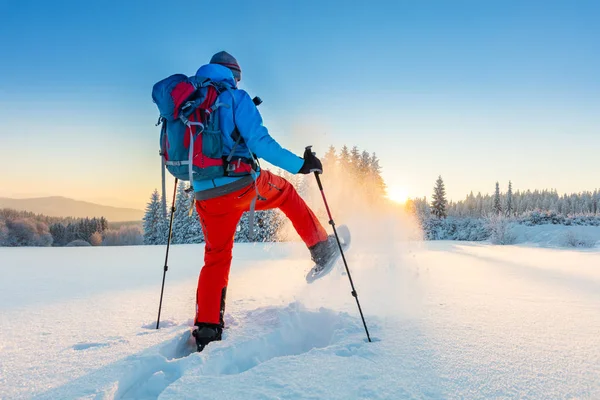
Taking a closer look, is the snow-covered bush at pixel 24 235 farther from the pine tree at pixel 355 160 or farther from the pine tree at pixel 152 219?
the pine tree at pixel 355 160

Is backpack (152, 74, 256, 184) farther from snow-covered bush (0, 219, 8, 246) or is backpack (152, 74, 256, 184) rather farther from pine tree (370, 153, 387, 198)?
snow-covered bush (0, 219, 8, 246)

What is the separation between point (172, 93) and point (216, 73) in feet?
1.34

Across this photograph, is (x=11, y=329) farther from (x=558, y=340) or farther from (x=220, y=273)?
(x=558, y=340)

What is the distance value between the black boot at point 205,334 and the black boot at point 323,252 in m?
1.24

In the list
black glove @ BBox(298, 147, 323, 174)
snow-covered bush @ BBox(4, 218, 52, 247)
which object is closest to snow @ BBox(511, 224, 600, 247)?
black glove @ BBox(298, 147, 323, 174)

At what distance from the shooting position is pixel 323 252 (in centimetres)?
335

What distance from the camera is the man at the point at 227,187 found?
101 inches

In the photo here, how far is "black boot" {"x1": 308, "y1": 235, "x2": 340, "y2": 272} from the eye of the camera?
3336 millimetres

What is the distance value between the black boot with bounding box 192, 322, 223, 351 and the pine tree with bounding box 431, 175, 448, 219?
2109 inches

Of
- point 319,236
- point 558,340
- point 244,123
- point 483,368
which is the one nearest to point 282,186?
point 319,236

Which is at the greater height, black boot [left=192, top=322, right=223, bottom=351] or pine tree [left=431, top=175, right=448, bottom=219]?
pine tree [left=431, top=175, right=448, bottom=219]

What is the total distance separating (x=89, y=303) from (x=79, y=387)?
2.17 meters

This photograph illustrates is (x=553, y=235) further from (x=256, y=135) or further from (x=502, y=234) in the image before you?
(x=256, y=135)

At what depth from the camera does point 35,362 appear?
6.26ft
